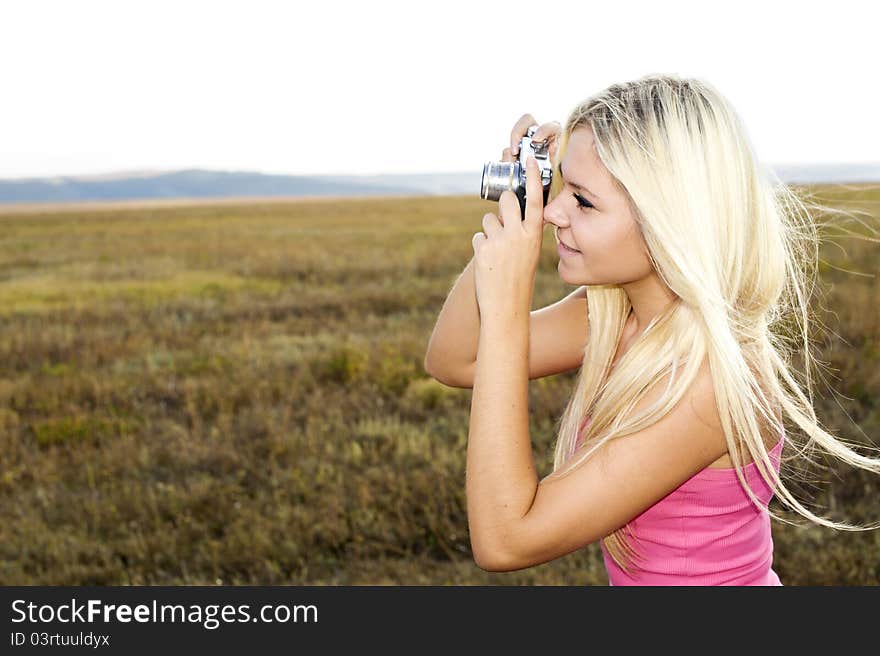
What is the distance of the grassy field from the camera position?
4504 millimetres

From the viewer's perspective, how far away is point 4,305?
48.6 ft

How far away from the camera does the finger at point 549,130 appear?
78.3 inches

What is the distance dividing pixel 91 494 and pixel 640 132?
191 inches

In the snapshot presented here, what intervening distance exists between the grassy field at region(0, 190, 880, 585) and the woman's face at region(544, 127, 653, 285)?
62.9 inches

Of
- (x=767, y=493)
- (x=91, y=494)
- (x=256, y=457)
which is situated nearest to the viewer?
(x=767, y=493)

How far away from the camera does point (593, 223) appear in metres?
1.72

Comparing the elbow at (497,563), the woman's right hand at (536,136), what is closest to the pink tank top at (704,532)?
the elbow at (497,563)

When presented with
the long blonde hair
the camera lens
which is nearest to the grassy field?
the long blonde hair

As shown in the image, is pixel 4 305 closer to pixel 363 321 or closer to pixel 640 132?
pixel 363 321

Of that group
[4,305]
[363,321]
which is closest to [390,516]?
[363,321]

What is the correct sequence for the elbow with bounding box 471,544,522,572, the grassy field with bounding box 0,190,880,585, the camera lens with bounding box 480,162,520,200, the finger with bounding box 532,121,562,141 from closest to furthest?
the elbow with bounding box 471,544,522,572
the camera lens with bounding box 480,162,520,200
the finger with bounding box 532,121,562,141
the grassy field with bounding box 0,190,880,585

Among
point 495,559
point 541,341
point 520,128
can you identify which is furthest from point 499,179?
point 495,559

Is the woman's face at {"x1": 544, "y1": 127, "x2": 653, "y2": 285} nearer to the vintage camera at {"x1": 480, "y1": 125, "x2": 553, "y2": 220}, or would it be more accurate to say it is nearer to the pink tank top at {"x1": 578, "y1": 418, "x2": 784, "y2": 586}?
the vintage camera at {"x1": 480, "y1": 125, "x2": 553, "y2": 220}

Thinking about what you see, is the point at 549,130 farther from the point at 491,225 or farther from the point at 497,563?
the point at 497,563
